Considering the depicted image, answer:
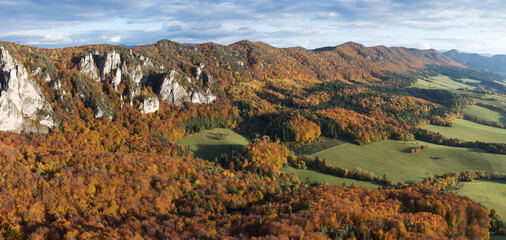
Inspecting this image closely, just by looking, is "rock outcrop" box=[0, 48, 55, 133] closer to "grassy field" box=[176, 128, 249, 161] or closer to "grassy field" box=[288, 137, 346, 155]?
"grassy field" box=[176, 128, 249, 161]

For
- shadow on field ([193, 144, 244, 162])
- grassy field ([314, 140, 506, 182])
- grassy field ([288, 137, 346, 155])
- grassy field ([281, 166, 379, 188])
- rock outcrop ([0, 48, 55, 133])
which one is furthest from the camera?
grassy field ([288, 137, 346, 155])

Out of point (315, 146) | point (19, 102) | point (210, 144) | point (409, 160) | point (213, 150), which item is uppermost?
point (19, 102)

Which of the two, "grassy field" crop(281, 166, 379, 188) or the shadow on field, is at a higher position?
the shadow on field

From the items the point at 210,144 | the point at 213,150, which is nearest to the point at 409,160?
the point at 213,150

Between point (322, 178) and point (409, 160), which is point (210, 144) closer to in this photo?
point (322, 178)

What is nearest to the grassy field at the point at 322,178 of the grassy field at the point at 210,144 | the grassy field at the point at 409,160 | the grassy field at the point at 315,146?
the grassy field at the point at 409,160

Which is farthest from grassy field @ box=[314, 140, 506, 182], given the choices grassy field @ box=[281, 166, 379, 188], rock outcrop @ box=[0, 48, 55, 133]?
rock outcrop @ box=[0, 48, 55, 133]
